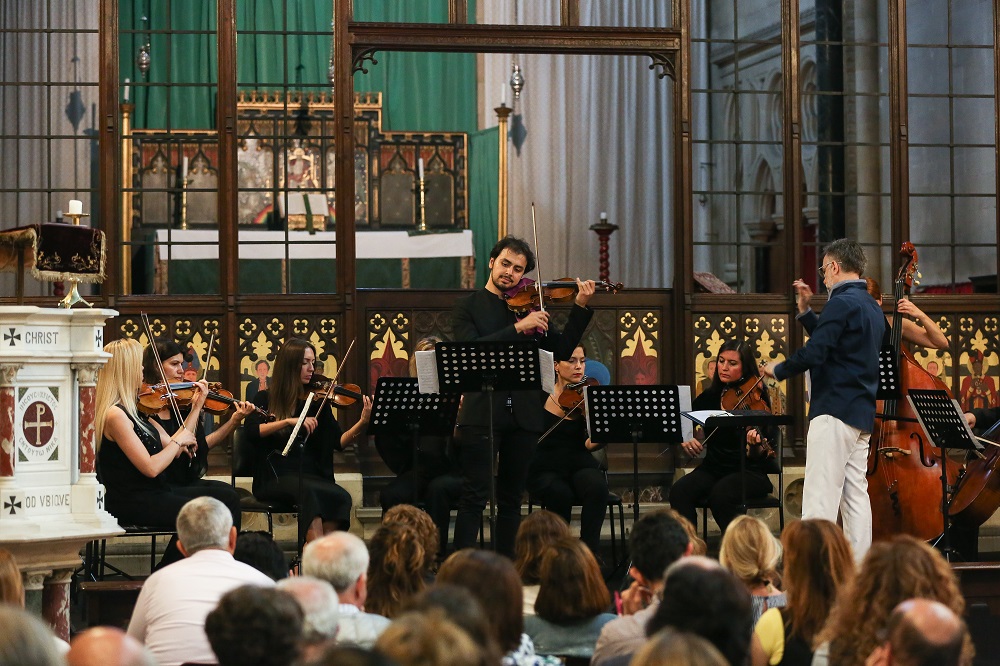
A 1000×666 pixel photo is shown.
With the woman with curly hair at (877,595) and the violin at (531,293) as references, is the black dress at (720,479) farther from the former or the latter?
the woman with curly hair at (877,595)

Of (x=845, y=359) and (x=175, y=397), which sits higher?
(x=845, y=359)

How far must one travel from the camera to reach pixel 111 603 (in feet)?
20.4

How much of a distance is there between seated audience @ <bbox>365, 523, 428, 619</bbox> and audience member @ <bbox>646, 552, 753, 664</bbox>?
1.29 meters

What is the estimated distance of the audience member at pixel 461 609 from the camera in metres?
2.74

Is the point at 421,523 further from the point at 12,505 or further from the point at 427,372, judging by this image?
the point at 12,505

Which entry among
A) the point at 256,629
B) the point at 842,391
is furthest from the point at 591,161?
the point at 256,629

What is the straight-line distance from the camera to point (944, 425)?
732 centimetres

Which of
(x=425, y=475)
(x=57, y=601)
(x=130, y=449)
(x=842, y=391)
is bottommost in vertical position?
(x=57, y=601)

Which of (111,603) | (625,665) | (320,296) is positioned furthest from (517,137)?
(625,665)

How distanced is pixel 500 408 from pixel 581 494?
3.40ft

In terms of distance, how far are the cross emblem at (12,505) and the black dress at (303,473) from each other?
1.58 meters

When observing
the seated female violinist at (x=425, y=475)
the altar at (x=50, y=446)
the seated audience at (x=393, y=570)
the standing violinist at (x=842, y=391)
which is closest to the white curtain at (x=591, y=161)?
the seated female violinist at (x=425, y=475)

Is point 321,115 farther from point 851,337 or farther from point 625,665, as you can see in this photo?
point 625,665

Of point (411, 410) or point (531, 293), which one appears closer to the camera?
point (531, 293)
